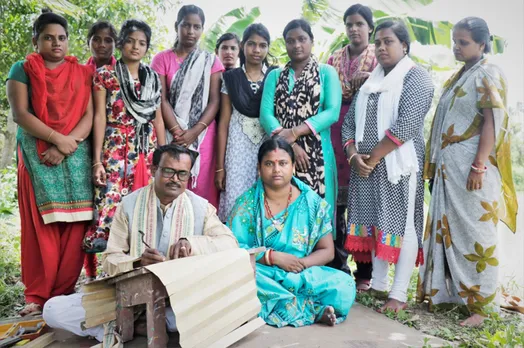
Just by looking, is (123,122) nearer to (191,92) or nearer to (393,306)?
(191,92)

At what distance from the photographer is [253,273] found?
10.5ft

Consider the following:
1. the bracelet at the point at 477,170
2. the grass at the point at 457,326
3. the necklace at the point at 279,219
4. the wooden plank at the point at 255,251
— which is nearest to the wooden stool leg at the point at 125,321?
the wooden plank at the point at 255,251

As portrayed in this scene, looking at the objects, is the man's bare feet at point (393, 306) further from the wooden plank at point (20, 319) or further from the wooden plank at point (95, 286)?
the wooden plank at point (20, 319)

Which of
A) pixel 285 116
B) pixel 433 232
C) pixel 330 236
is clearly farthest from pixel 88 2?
pixel 433 232

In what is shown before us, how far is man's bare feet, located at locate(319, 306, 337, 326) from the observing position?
134 inches

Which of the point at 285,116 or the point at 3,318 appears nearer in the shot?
the point at 3,318

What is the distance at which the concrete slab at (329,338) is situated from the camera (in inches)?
120

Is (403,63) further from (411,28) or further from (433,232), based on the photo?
(411,28)

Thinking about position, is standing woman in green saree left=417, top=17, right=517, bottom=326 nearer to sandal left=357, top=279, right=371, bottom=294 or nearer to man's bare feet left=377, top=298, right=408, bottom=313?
man's bare feet left=377, top=298, right=408, bottom=313

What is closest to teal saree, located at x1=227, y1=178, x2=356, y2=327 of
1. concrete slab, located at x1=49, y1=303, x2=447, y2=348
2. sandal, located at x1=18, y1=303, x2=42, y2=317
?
concrete slab, located at x1=49, y1=303, x2=447, y2=348

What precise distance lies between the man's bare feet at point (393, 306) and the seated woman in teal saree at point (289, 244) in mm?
465

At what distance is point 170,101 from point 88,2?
144 inches

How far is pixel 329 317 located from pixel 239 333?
0.73 m

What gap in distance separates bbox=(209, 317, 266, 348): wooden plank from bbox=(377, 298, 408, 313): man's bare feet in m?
1.14
